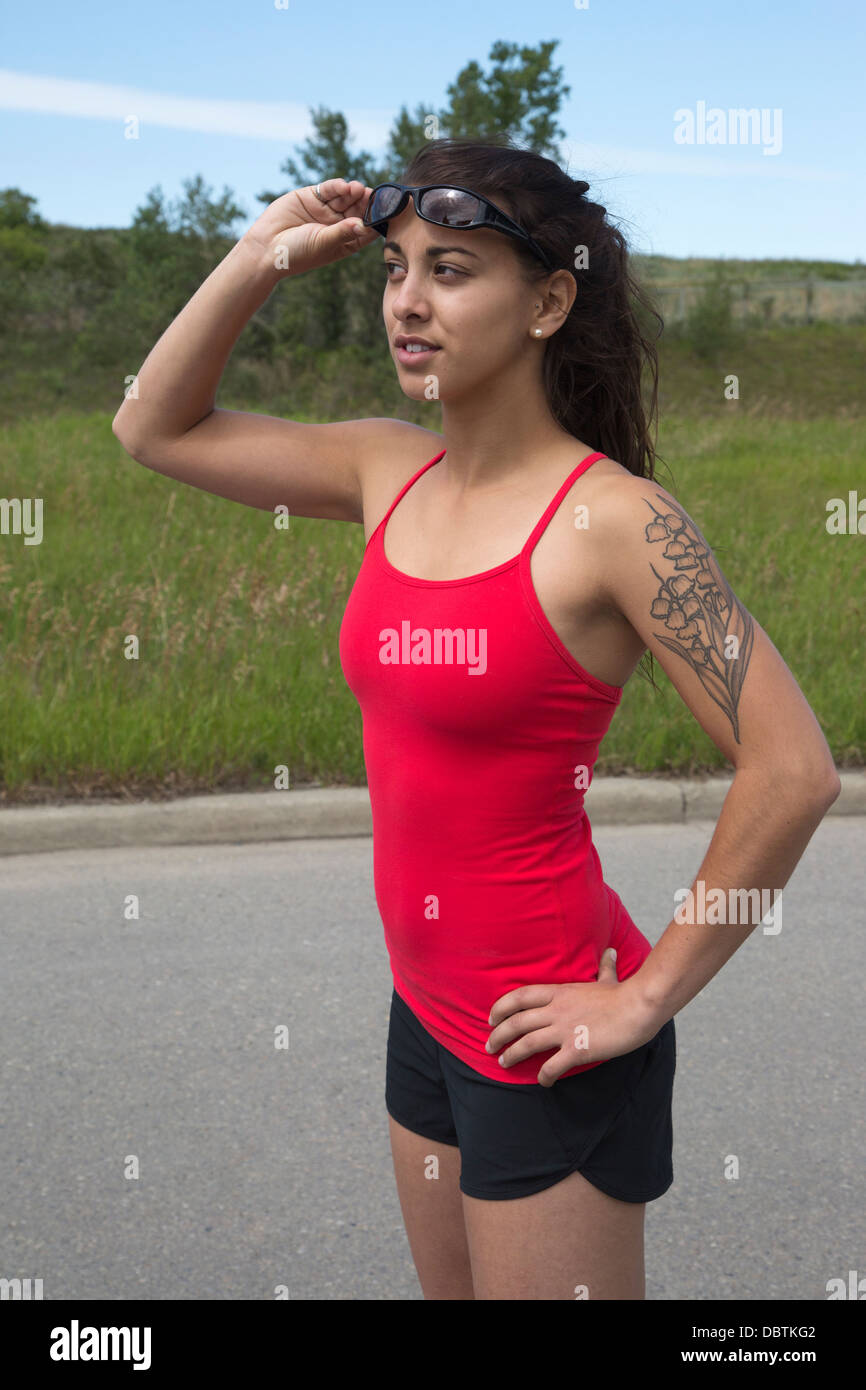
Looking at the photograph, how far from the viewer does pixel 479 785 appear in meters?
1.65

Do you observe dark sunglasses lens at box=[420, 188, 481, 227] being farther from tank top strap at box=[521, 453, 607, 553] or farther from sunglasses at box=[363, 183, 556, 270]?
tank top strap at box=[521, 453, 607, 553]

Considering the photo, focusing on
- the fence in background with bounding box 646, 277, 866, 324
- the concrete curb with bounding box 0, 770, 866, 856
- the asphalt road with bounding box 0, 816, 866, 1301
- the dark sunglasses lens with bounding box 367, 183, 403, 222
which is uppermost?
the fence in background with bounding box 646, 277, 866, 324

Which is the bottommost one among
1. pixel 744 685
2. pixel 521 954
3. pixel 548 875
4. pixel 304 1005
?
pixel 304 1005

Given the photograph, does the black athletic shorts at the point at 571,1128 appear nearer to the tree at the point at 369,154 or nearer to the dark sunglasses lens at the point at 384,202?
the dark sunglasses lens at the point at 384,202

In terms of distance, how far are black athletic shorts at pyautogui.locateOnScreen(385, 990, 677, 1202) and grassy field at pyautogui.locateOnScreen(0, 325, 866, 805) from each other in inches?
112

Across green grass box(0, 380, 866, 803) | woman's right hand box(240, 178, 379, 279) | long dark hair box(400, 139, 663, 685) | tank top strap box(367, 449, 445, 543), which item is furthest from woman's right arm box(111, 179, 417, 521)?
green grass box(0, 380, 866, 803)

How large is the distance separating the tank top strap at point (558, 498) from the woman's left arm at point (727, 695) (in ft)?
0.20

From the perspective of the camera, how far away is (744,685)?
156cm

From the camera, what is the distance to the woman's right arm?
1995 millimetres

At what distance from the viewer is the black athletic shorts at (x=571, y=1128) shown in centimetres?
166

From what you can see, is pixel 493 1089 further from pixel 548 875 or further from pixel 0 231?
pixel 0 231

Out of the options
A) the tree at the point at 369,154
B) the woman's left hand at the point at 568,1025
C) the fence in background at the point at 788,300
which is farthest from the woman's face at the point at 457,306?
the fence in background at the point at 788,300

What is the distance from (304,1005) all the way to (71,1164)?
97 cm


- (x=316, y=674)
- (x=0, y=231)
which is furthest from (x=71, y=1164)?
(x=0, y=231)
